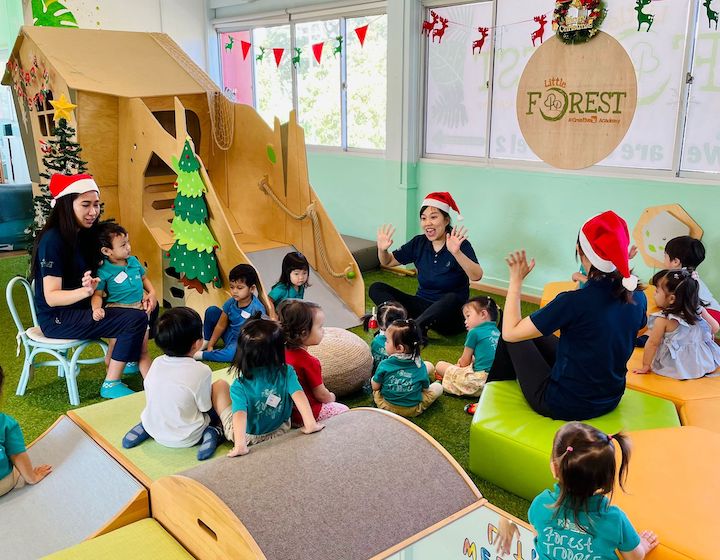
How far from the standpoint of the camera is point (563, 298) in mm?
2506

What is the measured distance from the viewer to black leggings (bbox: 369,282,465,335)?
4.32 metres

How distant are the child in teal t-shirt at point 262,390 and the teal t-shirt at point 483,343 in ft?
4.53

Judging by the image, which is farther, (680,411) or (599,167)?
(599,167)

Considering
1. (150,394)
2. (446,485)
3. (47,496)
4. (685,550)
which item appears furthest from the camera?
(150,394)

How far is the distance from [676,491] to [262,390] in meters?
1.44

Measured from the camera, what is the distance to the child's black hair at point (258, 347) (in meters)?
2.35

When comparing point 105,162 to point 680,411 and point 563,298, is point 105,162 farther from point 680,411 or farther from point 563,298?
point 680,411

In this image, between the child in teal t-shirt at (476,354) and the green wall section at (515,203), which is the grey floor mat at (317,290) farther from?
the green wall section at (515,203)

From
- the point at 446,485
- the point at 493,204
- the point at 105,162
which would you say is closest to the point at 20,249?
the point at 105,162

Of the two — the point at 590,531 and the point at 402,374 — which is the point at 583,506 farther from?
the point at 402,374

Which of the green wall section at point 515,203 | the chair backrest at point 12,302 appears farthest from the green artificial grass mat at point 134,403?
the green wall section at point 515,203

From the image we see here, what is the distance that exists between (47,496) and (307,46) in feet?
18.1

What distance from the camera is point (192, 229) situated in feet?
14.7

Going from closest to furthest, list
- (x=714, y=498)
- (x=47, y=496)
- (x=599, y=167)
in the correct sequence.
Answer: (x=714, y=498)
(x=47, y=496)
(x=599, y=167)
